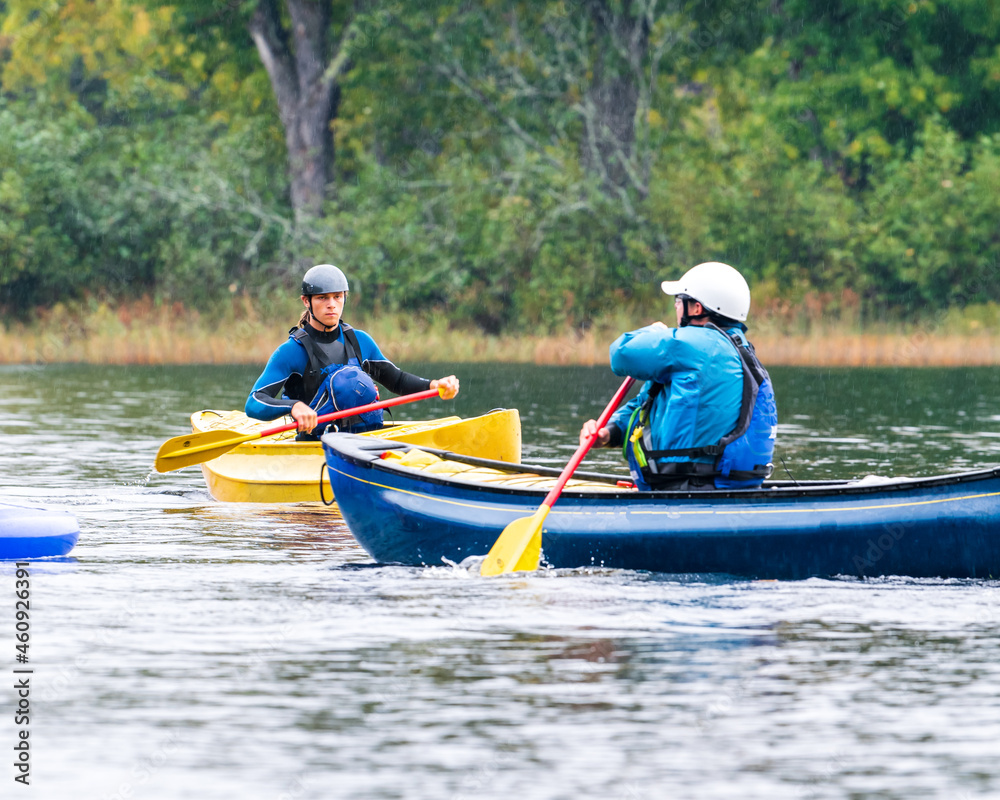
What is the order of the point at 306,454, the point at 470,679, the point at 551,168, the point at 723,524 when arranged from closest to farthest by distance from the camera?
the point at 470,679 < the point at 723,524 < the point at 306,454 < the point at 551,168

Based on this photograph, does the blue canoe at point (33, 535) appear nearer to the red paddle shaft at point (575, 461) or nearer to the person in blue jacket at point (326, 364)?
the person in blue jacket at point (326, 364)

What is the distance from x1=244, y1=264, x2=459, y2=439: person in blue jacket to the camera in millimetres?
11117

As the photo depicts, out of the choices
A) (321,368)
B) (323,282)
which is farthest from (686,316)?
(321,368)

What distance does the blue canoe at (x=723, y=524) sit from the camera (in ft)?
26.6

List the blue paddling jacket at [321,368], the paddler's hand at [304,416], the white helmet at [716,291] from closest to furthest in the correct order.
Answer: the white helmet at [716,291] < the paddler's hand at [304,416] < the blue paddling jacket at [321,368]

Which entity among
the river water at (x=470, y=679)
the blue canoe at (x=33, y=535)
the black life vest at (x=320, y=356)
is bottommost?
the river water at (x=470, y=679)

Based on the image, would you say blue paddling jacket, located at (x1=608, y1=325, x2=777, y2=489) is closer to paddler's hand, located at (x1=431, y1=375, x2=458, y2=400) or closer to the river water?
the river water

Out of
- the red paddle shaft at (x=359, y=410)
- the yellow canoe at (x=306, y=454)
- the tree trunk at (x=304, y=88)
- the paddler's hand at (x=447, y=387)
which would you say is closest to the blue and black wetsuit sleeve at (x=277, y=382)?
the red paddle shaft at (x=359, y=410)

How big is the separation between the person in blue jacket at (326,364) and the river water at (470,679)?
2.88 ft

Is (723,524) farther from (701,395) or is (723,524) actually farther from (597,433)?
(597,433)

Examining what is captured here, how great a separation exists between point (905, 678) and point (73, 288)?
30.5 meters

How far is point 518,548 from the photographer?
8.48 meters

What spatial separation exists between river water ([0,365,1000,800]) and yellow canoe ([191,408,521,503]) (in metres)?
0.93

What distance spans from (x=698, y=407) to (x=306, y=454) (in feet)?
13.7
